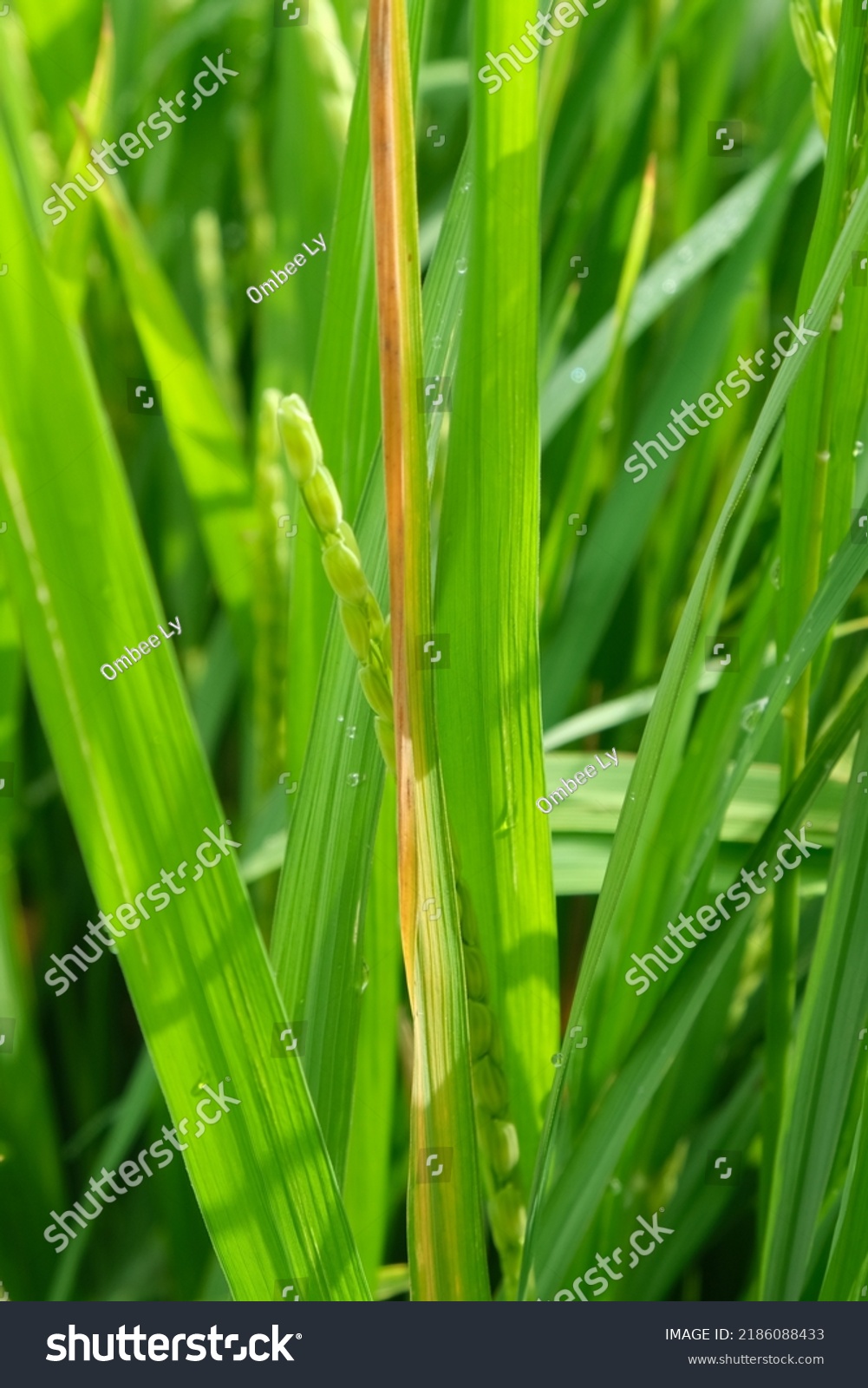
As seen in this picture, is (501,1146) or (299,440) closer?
(299,440)

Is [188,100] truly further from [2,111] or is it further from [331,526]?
[331,526]

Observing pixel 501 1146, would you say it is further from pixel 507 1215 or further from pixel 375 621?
pixel 375 621

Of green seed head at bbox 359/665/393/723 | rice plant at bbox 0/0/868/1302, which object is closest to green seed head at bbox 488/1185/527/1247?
rice plant at bbox 0/0/868/1302

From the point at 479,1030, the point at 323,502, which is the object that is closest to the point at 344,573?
the point at 323,502

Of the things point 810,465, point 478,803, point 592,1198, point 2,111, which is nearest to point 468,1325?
point 592,1198

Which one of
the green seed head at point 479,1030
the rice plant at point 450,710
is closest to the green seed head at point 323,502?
the rice plant at point 450,710

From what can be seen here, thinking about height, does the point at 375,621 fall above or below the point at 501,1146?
above
